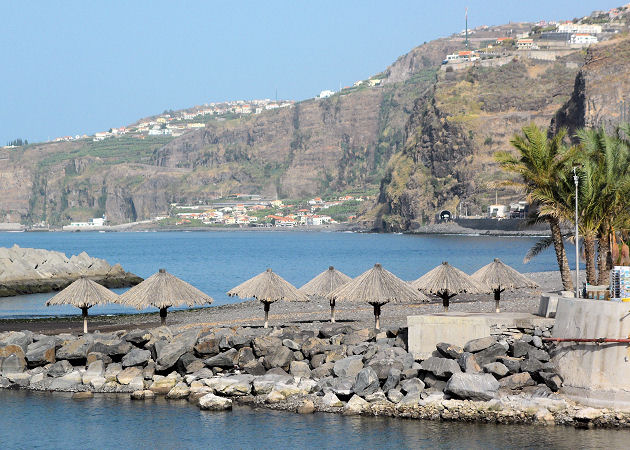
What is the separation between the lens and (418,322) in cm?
2605

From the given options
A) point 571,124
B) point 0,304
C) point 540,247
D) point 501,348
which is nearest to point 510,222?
point 571,124

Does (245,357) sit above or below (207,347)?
below

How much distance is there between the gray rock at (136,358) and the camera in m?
28.7

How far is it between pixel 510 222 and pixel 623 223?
→ 147375 millimetres

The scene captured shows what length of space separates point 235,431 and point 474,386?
626 cm

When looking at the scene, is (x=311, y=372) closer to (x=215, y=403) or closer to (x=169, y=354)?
(x=215, y=403)

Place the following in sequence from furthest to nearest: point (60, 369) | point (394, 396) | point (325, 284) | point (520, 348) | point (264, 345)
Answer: point (325, 284)
point (60, 369)
point (264, 345)
point (520, 348)
point (394, 396)

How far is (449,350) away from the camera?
2470 centimetres

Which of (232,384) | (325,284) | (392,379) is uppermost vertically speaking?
(325,284)

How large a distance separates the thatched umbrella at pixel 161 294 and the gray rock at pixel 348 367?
7606mm

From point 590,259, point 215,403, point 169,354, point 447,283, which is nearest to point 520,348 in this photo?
point 590,259

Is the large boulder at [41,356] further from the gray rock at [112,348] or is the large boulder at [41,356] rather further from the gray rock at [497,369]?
the gray rock at [497,369]

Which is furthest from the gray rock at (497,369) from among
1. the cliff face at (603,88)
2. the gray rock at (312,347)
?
the cliff face at (603,88)

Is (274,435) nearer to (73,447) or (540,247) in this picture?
(73,447)
